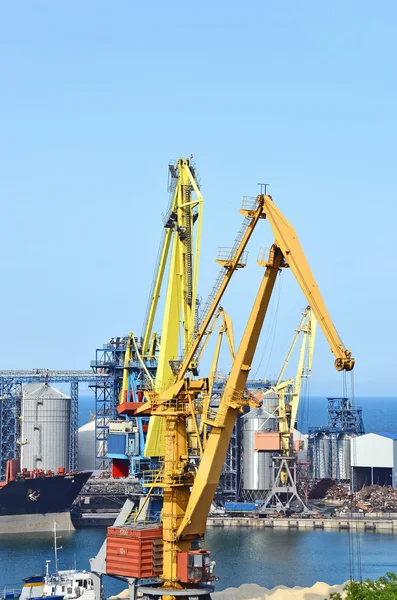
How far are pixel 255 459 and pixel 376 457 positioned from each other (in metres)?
13.3

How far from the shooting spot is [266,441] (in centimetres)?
12269

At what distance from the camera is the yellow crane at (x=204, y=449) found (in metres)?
53.8

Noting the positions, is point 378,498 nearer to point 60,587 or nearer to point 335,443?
point 335,443

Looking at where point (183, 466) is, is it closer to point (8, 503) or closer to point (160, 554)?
point (160, 554)

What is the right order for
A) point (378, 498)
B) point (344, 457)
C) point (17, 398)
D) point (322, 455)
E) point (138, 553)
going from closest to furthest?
point (138, 553) < point (378, 498) < point (17, 398) < point (344, 457) < point (322, 455)

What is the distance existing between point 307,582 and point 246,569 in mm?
6562

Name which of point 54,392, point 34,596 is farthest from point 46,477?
point 34,596

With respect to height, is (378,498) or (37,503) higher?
(378,498)

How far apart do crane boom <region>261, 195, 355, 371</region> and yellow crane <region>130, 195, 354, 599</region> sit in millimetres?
51

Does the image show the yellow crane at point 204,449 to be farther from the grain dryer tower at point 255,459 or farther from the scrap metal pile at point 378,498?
the grain dryer tower at point 255,459

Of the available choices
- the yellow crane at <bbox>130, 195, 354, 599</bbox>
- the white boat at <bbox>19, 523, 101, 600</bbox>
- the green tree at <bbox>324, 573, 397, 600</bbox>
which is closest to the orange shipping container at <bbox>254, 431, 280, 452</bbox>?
the white boat at <bbox>19, 523, 101, 600</bbox>

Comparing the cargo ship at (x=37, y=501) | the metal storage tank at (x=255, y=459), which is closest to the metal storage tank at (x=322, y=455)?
the metal storage tank at (x=255, y=459)

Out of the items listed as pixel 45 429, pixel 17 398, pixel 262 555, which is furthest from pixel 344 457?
pixel 262 555

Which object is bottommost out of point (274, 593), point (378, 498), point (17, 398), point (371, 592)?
point (274, 593)
